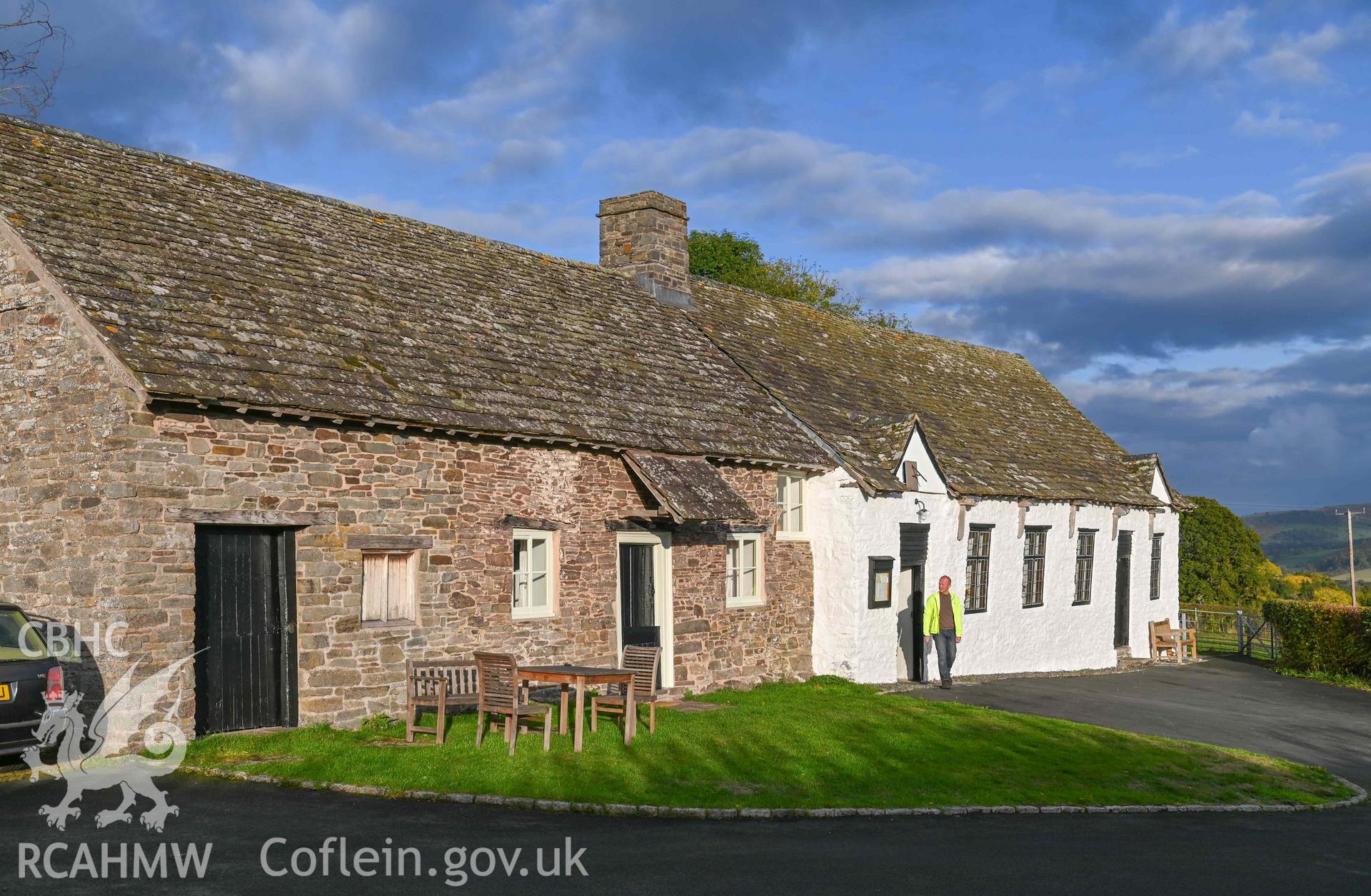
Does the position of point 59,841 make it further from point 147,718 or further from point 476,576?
point 476,576

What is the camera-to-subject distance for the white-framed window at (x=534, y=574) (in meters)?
16.3

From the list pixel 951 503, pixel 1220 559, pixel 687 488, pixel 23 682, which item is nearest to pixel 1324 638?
pixel 951 503

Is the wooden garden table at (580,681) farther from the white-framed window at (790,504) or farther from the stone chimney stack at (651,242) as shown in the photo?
the stone chimney stack at (651,242)

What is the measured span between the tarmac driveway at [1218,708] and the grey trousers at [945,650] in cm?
33

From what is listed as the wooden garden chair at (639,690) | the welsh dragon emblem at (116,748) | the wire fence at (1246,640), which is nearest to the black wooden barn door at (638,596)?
the wooden garden chair at (639,690)

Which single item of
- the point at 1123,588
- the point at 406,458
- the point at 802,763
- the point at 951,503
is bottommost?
the point at 802,763

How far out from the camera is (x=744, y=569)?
19891mm

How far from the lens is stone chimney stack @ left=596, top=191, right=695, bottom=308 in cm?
2380

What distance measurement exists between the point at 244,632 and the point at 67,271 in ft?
13.8

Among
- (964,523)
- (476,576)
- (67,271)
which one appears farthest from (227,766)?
(964,523)

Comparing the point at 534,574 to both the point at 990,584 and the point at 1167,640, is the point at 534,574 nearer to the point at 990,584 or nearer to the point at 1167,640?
the point at 990,584

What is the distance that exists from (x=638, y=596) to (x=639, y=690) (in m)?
3.77

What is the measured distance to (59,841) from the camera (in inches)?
345

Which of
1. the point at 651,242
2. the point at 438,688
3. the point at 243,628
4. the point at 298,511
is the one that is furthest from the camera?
the point at 651,242
